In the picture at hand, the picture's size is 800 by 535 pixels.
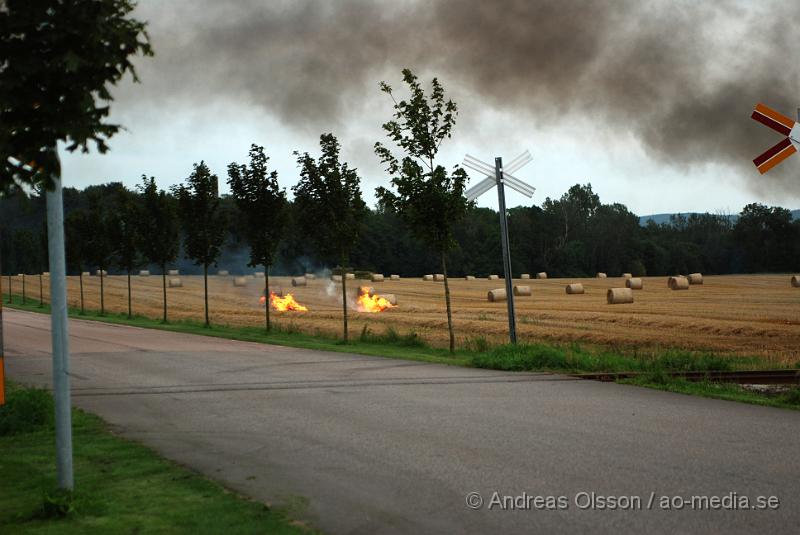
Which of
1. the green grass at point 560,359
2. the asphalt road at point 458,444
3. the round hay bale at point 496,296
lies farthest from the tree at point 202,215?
the asphalt road at point 458,444

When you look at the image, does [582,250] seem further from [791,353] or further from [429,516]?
[429,516]

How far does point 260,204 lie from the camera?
3244cm

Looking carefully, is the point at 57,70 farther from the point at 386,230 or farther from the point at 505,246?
the point at 386,230

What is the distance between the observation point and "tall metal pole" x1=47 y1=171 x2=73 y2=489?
19.6 ft

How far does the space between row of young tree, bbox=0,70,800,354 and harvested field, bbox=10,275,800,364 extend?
9.52 feet

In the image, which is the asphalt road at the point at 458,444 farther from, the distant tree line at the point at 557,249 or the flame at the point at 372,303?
the distant tree line at the point at 557,249

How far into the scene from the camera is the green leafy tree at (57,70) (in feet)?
15.2

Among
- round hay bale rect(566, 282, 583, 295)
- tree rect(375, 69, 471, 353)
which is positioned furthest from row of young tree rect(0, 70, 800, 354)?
round hay bale rect(566, 282, 583, 295)

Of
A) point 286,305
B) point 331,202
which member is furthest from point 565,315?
point 286,305

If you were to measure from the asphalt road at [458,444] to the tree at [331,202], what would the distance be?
38.2 feet

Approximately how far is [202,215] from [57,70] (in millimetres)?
32773

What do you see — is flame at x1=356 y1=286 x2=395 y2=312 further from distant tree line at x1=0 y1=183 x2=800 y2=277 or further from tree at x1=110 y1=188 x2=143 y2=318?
distant tree line at x1=0 y1=183 x2=800 y2=277

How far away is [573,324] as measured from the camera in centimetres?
3073

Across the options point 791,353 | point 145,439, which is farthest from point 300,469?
point 791,353
